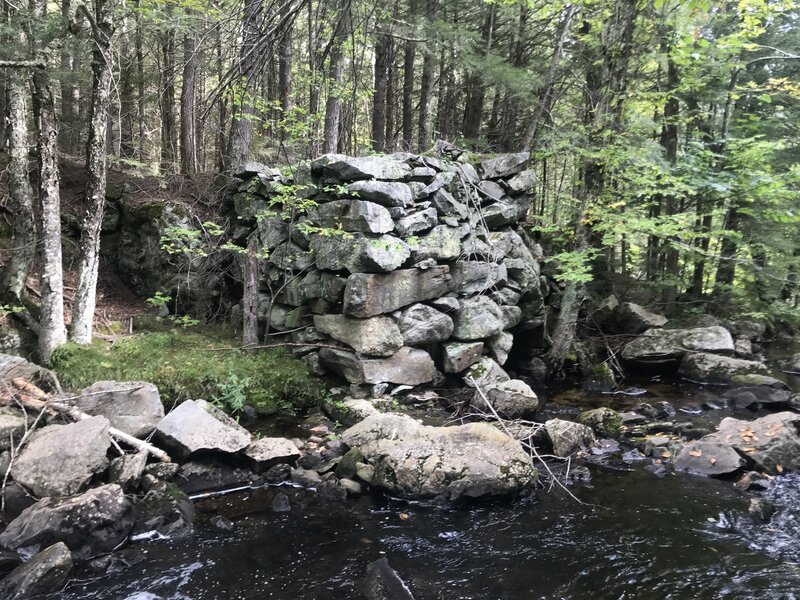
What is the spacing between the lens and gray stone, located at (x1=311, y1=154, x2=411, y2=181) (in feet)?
32.1

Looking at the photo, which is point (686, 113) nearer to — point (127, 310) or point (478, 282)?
point (478, 282)

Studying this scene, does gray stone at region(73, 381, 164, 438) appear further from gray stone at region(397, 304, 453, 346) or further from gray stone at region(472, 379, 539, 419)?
gray stone at region(472, 379, 539, 419)

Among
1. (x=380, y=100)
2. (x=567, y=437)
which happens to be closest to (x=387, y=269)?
(x=567, y=437)

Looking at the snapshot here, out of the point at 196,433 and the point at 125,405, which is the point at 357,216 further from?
the point at 125,405

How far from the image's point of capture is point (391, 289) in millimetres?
9867

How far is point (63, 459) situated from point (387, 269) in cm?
574

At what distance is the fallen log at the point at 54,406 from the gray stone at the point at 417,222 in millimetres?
5688

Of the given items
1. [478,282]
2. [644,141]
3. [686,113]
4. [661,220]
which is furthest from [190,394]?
[686,113]

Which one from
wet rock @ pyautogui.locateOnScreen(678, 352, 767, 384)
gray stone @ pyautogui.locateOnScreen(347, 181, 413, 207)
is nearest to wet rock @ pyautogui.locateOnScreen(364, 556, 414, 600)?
gray stone @ pyautogui.locateOnScreen(347, 181, 413, 207)

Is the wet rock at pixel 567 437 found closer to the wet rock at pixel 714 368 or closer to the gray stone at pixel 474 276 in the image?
the gray stone at pixel 474 276

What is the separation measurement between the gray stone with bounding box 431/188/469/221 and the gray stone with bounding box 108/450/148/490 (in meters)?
7.17

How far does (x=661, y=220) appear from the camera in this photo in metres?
11.0

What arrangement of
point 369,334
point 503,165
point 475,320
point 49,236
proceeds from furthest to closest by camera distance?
point 503,165, point 475,320, point 369,334, point 49,236

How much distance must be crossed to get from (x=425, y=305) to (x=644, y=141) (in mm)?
6760
